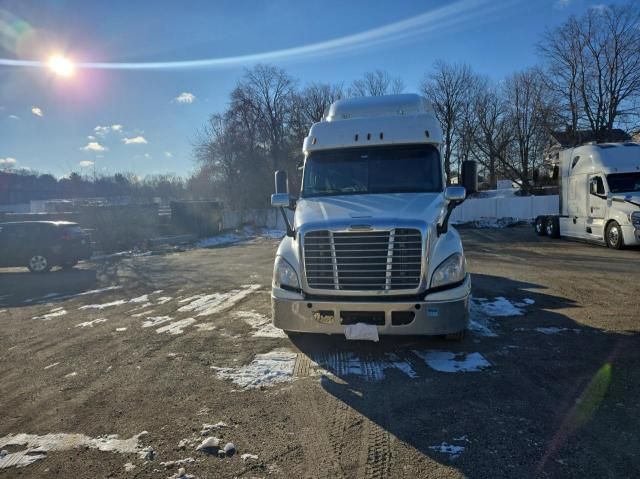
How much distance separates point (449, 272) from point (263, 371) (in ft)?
7.92

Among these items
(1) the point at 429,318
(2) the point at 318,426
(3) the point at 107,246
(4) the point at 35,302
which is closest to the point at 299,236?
(1) the point at 429,318

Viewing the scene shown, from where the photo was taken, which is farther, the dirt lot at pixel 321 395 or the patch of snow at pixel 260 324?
the patch of snow at pixel 260 324

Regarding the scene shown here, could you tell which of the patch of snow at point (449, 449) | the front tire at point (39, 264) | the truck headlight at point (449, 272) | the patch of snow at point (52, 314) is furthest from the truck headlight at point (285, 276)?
the front tire at point (39, 264)

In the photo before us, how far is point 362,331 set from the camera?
4.59 metres

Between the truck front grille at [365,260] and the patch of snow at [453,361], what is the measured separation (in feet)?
3.08

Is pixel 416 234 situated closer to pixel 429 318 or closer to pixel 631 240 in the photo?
pixel 429 318

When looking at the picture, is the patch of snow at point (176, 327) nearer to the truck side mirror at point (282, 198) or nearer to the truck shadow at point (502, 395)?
the truck shadow at point (502, 395)

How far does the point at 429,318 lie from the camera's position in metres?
4.55

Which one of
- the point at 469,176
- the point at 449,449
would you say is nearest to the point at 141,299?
the point at 469,176

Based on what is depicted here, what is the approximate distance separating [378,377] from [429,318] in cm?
87

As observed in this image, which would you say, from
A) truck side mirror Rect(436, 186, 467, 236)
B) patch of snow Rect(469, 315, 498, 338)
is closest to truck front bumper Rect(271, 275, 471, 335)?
truck side mirror Rect(436, 186, 467, 236)

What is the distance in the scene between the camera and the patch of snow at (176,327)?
639cm

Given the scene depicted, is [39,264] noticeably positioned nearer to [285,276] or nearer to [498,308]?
[285,276]

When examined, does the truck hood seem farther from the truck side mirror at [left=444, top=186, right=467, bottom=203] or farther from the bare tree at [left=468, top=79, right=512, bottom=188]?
the bare tree at [left=468, top=79, right=512, bottom=188]
